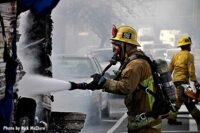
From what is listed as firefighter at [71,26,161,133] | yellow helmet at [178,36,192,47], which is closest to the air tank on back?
firefighter at [71,26,161,133]

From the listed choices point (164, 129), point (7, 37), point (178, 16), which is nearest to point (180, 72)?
point (164, 129)

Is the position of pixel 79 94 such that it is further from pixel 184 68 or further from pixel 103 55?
pixel 103 55

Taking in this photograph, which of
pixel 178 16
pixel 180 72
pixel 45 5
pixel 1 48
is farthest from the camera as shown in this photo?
pixel 178 16

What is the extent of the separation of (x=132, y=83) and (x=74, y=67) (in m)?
7.52

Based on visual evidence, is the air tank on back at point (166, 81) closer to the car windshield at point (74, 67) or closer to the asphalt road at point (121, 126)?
the asphalt road at point (121, 126)

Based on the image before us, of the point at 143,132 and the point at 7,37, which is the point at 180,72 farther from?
the point at 7,37

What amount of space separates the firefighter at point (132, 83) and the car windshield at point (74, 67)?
645 centimetres

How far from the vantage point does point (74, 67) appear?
12297 millimetres

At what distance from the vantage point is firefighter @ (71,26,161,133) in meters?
4.84

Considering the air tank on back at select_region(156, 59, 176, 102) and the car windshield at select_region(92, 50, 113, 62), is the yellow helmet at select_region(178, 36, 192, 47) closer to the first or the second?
the air tank on back at select_region(156, 59, 176, 102)

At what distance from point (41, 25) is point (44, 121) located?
0.94m

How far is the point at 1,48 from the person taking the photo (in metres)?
4.05

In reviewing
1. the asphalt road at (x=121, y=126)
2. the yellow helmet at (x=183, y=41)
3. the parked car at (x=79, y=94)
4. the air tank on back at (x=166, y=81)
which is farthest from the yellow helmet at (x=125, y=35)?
the yellow helmet at (x=183, y=41)

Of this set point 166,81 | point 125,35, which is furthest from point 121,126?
point 125,35
